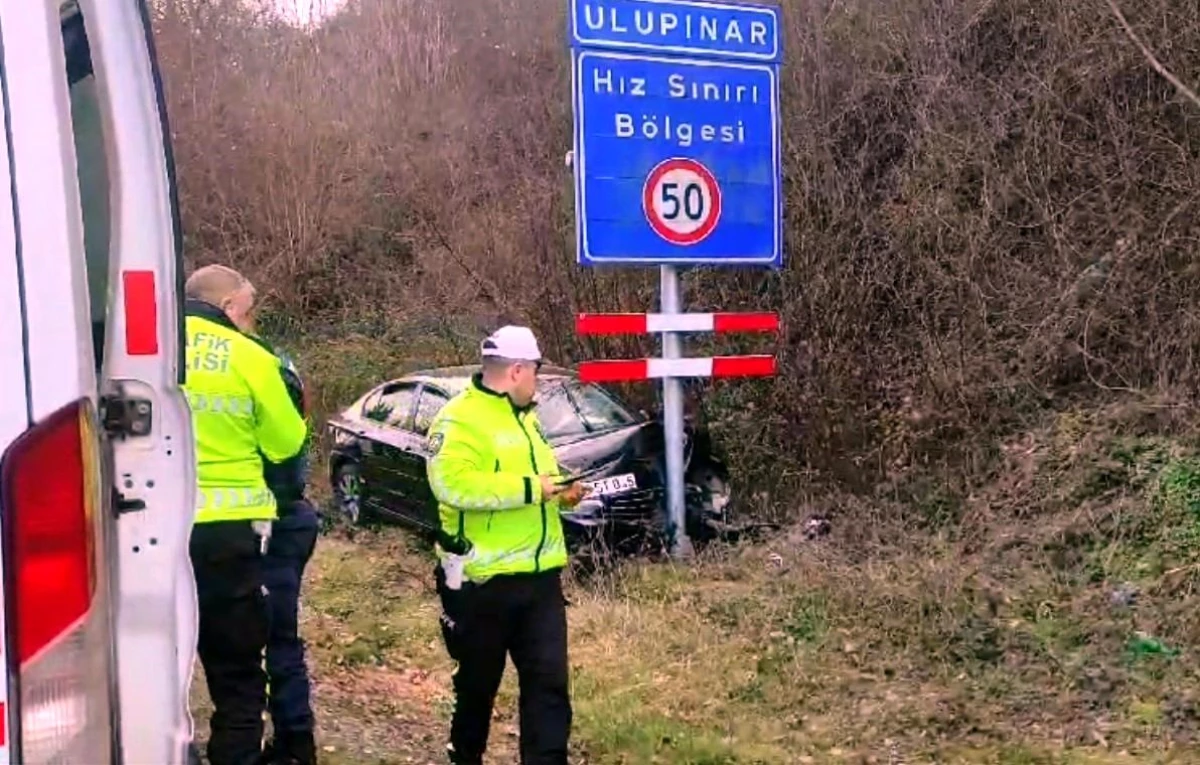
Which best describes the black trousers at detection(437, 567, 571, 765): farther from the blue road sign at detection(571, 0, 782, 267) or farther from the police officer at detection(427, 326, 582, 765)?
the blue road sign at detection(571, 0, 782, 267)

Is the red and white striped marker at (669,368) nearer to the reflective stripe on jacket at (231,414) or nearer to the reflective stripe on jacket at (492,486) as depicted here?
the reflective stripe on jacket at (492,486)

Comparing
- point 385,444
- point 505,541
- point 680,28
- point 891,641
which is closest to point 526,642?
point 505,541

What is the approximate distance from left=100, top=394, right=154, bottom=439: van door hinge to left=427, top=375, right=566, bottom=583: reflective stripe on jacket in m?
2.43

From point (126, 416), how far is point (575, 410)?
8.58 m

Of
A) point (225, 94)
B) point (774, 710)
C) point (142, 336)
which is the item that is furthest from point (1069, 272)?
point (225, 94)

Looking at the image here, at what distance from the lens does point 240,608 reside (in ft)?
13.9

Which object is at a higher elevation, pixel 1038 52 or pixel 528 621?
pixel 1038 52

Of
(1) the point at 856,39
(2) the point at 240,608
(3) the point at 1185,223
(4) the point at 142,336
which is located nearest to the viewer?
(4) the point at 142,336

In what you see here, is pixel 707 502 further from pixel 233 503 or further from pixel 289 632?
pixel 233 503

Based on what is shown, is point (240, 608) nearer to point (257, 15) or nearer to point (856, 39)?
point (856, 39)

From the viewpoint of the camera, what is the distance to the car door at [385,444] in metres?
11.6

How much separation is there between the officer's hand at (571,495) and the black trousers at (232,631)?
102 cm

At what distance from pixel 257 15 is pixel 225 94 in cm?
246

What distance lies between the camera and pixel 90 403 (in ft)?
6.25
